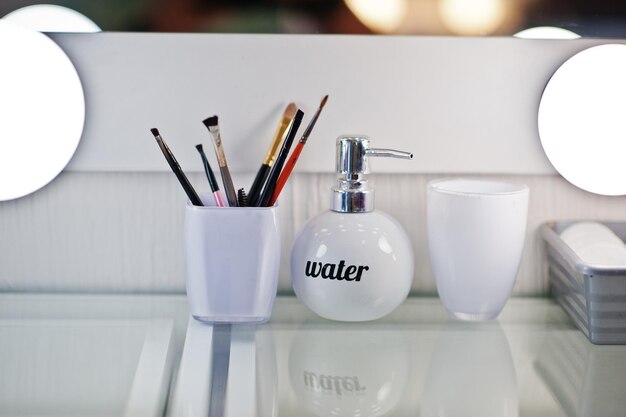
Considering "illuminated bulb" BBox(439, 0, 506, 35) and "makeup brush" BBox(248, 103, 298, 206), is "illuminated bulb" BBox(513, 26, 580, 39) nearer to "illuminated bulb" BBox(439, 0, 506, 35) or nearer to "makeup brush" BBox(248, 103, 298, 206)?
"illuminated bulb" BBox(439, 0, 506, 35)

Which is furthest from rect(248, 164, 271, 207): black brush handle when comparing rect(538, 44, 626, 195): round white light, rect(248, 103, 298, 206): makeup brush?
rect(538, 44, 626, 195): round white light

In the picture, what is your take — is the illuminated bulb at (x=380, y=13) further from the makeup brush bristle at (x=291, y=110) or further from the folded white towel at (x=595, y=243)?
the folded white towel at (x=595, y=243)

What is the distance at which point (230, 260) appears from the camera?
1.70ft

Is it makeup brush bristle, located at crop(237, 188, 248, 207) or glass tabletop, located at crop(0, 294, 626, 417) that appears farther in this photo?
makeup brush bristle, located at crop(237, 188, 248, 207)

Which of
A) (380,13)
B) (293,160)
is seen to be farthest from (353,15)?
(293,160)

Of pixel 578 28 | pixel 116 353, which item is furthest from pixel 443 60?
pixel 116 353

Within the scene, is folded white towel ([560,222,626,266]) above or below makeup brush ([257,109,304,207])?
below

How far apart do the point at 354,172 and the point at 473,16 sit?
17 cm

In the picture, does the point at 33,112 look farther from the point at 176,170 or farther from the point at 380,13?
the point at 380,13

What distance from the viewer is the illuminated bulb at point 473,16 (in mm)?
586

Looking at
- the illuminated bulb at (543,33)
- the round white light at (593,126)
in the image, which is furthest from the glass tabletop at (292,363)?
the illuminated bulb at (543,33)

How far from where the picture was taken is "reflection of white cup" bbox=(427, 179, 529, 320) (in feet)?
1.72

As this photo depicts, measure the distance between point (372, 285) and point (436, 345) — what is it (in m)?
0.06

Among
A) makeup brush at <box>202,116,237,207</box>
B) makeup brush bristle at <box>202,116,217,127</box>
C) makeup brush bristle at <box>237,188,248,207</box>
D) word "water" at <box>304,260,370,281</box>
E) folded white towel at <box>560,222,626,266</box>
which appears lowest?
word "water" at <box>304,260,370,281</box>
